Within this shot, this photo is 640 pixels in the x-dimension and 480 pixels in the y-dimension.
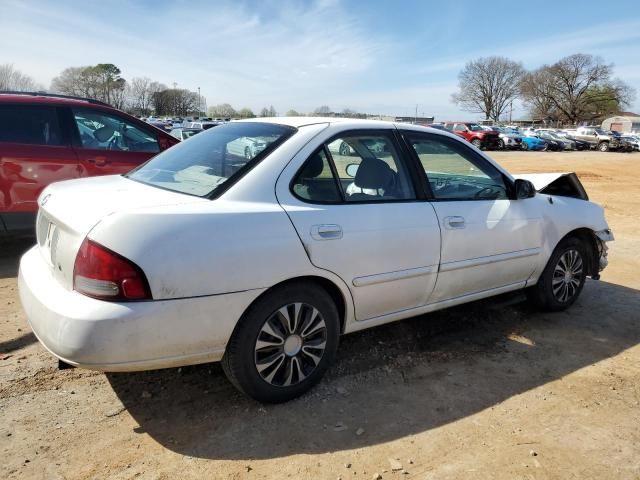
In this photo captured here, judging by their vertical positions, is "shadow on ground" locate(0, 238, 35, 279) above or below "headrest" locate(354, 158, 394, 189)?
below

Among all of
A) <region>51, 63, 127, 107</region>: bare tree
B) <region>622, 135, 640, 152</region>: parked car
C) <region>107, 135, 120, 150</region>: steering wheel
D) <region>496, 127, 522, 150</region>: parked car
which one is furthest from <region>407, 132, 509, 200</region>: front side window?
<region>51, 63, 127, 107</region>: bare tree

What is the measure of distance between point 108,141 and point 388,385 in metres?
4.46

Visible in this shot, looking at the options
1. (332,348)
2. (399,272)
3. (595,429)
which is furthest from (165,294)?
(595,429)

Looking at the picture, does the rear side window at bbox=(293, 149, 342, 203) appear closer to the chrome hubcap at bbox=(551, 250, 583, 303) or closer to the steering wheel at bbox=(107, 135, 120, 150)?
the chrome hubcap at bbox=(551, 250, 583, 303)

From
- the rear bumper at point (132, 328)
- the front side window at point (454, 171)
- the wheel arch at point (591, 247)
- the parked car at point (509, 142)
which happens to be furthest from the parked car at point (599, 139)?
the rear bumper at point (132, 328)

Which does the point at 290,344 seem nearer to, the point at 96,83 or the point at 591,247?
the point at 591,247

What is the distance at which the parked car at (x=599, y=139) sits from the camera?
3972 cm

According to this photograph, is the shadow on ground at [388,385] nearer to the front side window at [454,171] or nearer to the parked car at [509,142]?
the front side window at [454,171]

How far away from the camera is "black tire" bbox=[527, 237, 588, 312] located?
13.9 ft

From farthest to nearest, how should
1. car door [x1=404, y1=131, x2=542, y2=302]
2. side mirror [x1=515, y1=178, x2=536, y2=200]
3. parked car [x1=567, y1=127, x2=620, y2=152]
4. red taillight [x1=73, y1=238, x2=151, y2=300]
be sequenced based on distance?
1. parked car [x1=567, y1=127, x2=620, y2=152]
2. side mirror [x1=515, y1=178, x2=536, y2=200]
3. car door [x1=404, y1=131, x2=542, y2=302]
4. red taillight [x1=73, y1=238, x2=151, y2=300]

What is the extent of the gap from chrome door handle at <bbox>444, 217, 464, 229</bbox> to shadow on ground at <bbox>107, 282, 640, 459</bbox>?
37.0 inches

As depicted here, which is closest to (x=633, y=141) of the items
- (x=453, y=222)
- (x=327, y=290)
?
(x=453, y=222)

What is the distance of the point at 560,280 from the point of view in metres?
4.36

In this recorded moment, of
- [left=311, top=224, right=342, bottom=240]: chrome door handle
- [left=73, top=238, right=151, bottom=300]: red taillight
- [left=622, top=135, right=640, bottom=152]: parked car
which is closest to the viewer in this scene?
[left=73, top=238, right=151, bottom=300]: red taillight
